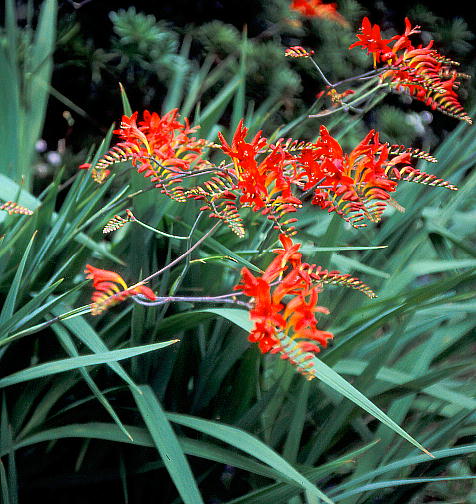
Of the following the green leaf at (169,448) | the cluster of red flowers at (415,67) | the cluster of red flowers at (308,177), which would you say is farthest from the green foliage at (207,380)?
the cluster of red flowers at (415,67)

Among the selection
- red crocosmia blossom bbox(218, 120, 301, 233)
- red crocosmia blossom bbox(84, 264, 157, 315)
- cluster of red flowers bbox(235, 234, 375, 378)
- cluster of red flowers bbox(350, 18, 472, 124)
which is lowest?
red crocosmia blossom bbox(84, 264, 157, 315)

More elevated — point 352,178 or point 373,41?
point 373,41

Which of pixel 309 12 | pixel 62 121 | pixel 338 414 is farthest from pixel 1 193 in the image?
pixel 62 121

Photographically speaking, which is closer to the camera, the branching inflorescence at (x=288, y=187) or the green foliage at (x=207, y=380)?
the branching inflorescence at (x=288, y=187)

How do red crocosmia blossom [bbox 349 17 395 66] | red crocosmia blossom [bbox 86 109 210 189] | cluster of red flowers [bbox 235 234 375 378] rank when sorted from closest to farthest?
cluster of red flowers [bbox 235 234 375 378]
red crocosmia blossom [bbox 86 109 210 189]
red crocosmia blossom [bbox 349 17 395 66]

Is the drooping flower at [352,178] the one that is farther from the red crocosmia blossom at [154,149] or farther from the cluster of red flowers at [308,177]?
the red crocosmia blossom at [154,149]

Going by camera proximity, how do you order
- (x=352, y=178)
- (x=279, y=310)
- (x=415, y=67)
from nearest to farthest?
(x=279, y=310) < (x=352, y=178) < (x=415, y=67)

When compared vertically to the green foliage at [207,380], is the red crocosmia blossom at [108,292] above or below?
above

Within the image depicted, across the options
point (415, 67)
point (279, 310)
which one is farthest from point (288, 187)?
point (415, 67)

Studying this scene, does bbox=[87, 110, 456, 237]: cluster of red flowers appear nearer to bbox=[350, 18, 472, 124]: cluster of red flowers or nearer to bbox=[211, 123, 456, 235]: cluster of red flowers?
bbox=[211, 123, 456, 235]: cluster of red flowers

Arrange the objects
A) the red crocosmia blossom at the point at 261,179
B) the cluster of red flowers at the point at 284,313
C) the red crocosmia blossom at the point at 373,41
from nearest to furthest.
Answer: the cluster of red flowers at the point at 284,313 < the red crocosmia blossom at the point at 261,179 < the red crocosmia blossom at the point at 373,41

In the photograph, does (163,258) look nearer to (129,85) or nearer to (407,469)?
(407,469)

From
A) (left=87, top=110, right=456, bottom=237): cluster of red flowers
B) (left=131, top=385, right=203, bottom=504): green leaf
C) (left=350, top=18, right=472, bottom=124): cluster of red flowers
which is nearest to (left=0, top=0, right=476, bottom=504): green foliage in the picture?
(left=131, top=385, right=203, bottom=504): green leaf

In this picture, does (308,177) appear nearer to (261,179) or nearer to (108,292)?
(261,179)
